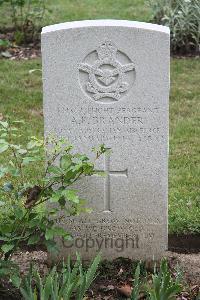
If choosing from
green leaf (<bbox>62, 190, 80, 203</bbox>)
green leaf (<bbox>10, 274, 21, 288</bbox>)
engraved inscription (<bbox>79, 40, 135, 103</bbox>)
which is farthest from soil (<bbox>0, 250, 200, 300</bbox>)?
engraved inscription (<bbox>79, 40, 135, 103</bbox>)

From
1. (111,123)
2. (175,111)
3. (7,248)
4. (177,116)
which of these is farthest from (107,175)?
(175,111)

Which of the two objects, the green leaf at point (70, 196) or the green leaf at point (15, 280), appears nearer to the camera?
the green leaf at point (70, 196)

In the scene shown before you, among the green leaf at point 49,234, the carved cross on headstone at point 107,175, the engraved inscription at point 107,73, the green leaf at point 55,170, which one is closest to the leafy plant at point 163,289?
the green leaf at point 49,234

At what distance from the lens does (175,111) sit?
782 cm

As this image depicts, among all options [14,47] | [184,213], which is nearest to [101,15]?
[14,47]

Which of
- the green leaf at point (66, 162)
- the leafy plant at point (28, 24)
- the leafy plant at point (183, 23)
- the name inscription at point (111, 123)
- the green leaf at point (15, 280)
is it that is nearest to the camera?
the green leaf at point (15, 280)

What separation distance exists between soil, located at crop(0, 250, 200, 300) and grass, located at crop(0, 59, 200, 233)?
0.46 metres

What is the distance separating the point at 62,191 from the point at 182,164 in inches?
106

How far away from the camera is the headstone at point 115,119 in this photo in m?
4.50

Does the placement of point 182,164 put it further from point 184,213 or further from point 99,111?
point 99,111

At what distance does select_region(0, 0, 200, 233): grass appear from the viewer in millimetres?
5719

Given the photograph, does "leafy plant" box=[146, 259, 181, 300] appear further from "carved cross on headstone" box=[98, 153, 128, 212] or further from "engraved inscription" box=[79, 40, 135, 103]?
"engraved inscription" box=[79, 40, 135, 103]

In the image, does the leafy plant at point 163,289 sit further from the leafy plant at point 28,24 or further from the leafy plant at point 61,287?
the leafy plant at point 28,24

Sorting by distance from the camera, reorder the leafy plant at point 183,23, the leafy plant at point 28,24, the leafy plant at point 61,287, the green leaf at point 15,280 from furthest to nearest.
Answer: the leafy plant at point 28,24 < the leafy plant at point 183,23 < the green leaf at point 15,280 < the leafy plant at point 61,287
